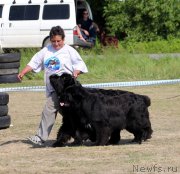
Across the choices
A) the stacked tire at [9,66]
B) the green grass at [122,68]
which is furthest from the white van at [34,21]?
the stacked tire at [9,66]

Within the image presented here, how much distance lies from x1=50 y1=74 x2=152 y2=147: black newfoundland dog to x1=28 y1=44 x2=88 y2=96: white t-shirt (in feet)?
A: 0.70

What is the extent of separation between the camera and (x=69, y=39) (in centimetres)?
2530

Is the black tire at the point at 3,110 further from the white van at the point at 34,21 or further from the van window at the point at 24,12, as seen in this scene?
the van window at the point at 24,12

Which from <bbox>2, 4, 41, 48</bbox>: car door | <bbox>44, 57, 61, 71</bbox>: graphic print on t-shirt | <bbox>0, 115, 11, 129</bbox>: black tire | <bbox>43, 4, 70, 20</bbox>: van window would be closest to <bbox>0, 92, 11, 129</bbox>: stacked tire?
<bbox>0, 115, 11, 129</bbox>: black tire

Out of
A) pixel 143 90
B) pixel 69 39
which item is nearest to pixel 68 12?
pixel 69 39

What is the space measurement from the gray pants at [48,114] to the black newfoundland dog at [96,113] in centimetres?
16

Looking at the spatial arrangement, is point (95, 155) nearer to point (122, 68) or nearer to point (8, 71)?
point (8, 71)

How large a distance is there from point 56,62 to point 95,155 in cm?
139

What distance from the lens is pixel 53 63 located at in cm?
923

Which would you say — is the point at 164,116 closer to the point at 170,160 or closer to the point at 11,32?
the point at 170,160

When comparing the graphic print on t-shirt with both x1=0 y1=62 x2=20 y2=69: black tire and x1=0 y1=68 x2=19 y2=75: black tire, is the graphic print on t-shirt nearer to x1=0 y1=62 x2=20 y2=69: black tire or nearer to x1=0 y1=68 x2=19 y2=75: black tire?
x1=0 y1=62 x2=20 y2=69: black tire

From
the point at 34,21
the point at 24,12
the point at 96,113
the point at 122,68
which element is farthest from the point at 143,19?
the point at 96,113

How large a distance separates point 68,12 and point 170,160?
17931mm

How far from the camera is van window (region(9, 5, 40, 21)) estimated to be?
25906 millimetres
